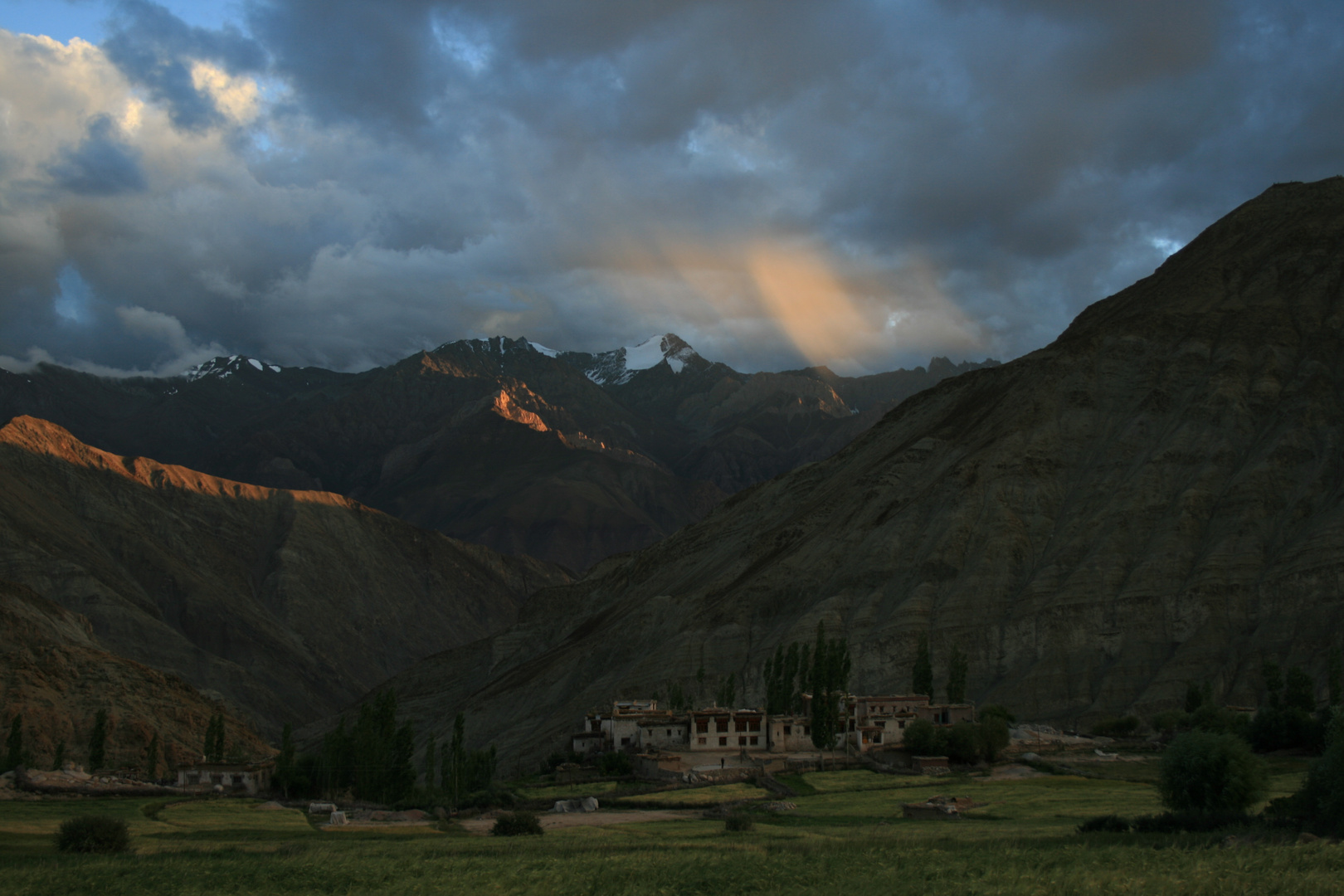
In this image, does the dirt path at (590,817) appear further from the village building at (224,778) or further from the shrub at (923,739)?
the village building at (224,778)

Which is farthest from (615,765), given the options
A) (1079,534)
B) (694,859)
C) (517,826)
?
(1079,534)

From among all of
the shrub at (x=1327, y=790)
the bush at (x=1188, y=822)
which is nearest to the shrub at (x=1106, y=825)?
the bush at (x=1188, y=822)

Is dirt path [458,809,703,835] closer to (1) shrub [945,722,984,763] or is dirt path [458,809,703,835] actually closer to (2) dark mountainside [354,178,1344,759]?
(1) shrub [945,722,984,763]

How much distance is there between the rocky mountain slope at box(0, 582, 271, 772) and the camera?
95188mm

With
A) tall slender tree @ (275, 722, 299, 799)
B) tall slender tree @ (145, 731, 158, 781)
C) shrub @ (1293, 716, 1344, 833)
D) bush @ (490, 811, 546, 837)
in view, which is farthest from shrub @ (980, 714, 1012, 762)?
tall slender tree @ (145, 731, 158, 781)

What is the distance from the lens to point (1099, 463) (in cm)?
12475

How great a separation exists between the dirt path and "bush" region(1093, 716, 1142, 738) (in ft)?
146

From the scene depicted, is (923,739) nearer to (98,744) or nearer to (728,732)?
(728,732)

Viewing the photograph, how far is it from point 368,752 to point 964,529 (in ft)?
223

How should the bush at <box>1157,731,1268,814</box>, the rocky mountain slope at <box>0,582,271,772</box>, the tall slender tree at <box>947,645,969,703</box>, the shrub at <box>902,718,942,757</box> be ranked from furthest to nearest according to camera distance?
the rocky mountain slope at <box>0,582,271,772</box>, the tall slender tree at <box>947,645,969,703</box>, the shrub at <box>902,718,942,757</box>, the bush at <box>1157,731,1268,814</box>

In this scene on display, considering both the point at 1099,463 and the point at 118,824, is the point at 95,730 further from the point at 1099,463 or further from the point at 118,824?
the point at 1099,463

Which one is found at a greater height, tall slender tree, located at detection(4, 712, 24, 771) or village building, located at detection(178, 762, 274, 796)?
tall slender tree, located at detection(4, 712, 24, 771)

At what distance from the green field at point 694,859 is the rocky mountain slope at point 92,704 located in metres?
51.1

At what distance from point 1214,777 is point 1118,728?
4502 centimetres
